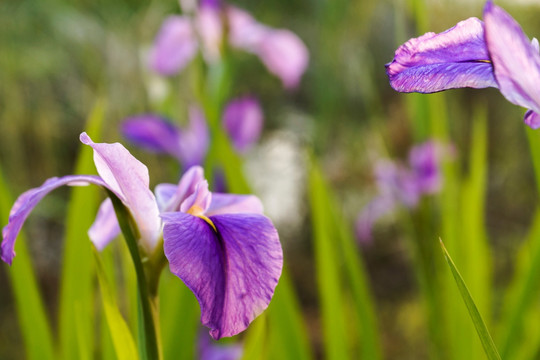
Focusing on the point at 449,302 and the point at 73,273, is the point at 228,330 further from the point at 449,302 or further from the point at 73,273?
the point at 449,302

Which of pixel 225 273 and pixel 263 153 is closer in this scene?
pixel 225 273

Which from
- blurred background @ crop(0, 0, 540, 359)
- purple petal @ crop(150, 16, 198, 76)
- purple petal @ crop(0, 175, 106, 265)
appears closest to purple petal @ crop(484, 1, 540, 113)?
purple petal @ crop(0, 175, 106, 265)

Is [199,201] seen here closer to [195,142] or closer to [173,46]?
[195,142]

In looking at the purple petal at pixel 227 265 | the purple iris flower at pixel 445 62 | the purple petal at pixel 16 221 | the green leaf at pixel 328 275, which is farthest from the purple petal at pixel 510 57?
the green leaf at pixel 328 275

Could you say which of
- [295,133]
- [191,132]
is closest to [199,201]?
[191,132]

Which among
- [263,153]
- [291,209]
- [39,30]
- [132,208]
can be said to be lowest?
[291,209]

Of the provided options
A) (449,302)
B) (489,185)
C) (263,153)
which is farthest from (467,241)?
(263,153)

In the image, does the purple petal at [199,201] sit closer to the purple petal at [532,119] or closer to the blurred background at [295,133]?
the purple petal at [532,119]
